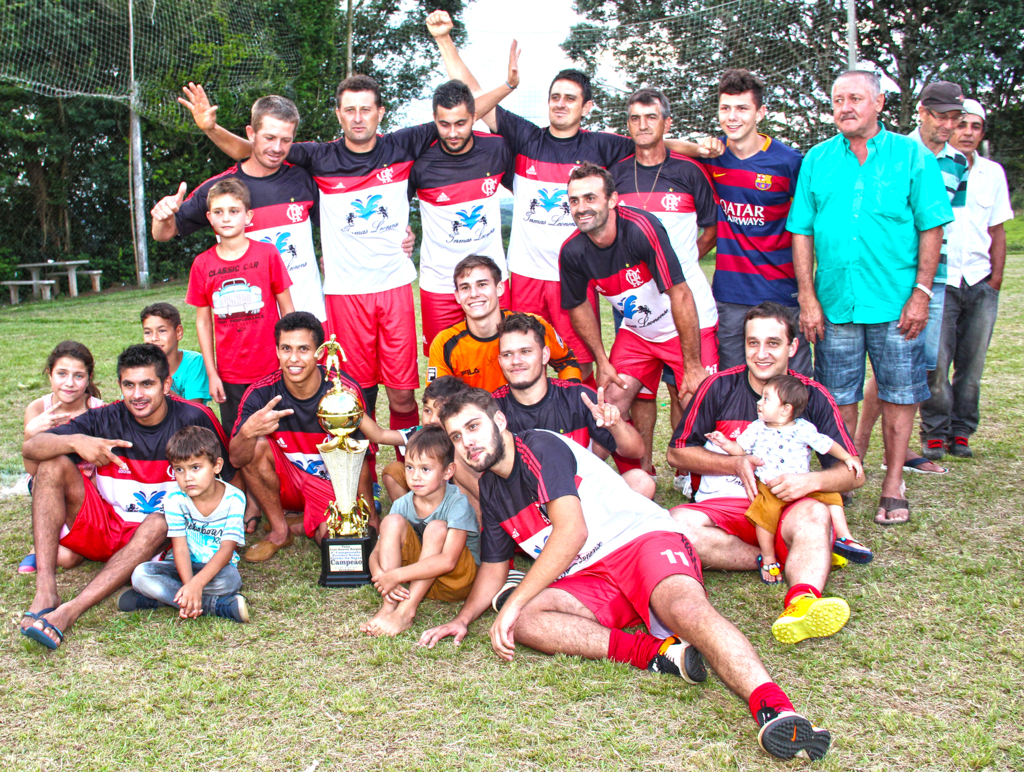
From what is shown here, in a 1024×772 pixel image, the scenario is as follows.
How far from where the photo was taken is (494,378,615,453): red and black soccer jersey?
3.75 meters

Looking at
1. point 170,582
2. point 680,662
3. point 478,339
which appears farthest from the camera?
point 478,339

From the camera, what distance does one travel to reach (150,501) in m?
3.83

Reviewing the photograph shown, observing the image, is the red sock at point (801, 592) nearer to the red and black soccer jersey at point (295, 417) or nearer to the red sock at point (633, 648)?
the red sock at point (633, 648)

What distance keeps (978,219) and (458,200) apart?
333cm

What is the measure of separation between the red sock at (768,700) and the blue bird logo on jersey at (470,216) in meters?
3.17

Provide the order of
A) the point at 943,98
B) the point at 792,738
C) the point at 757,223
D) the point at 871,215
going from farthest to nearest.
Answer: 1. the point at 943,98
2. the point at 757,223
3. the point at 871,215
4. the point at 792,738

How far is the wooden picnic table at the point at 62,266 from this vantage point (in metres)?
15.7

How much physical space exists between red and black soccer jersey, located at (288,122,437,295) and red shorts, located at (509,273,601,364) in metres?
0.69

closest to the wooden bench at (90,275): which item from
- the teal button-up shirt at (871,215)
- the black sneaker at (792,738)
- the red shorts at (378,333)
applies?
the red shorts at (378,333)

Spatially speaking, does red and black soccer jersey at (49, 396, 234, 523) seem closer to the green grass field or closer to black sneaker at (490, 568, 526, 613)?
the green grass field

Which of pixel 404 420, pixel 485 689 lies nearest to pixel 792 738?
pixel 485 689

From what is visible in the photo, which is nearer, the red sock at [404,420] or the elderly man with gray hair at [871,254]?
the elderly man with gray hair at [871,254]

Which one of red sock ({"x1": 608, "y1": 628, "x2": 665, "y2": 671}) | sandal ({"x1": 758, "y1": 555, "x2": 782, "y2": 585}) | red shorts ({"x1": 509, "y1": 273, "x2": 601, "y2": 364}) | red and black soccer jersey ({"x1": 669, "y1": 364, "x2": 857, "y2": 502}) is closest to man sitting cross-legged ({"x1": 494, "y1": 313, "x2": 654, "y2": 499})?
red and black soccer jersey ({"x1": 669, "y1": 364, "x2": 857, "y2": 502})

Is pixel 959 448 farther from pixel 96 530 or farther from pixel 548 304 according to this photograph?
pixel 96 530
